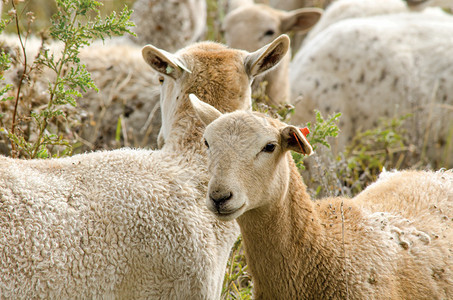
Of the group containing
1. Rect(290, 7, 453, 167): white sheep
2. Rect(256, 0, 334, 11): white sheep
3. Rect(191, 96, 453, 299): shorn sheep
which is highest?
Rect(191, 96, 453, 299): shorn sheep

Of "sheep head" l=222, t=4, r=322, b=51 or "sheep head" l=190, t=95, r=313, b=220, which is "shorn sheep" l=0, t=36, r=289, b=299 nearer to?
"sheep head" l=190, t=95, r=313, b=220

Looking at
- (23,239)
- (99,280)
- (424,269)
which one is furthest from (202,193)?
(424,269)

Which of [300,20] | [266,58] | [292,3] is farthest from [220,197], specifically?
[292,3]

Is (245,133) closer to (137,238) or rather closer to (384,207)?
(137,238)

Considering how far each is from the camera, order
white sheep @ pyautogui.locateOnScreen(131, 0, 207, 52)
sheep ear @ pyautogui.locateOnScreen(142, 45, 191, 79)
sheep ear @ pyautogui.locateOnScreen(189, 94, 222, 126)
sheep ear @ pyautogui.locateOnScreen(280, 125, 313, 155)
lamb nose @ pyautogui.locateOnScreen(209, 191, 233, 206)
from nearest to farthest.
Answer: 1. lamb nose @ pyautogui.locateOnScreen(209, 191, 233, 206)
2. sheep ear @ pyautogui.locateOnScreen(280, 125, 313, 155)
3. sheep ear @ pyautogui.locateOnScreen(189, 94, 222, 126)
4. sheep ear @ pyautogui.locateOnScreen(142, 45, 191, 79)
5. white sheep @ pyautogui.locateOnScreen(131, 0, 207, 52)

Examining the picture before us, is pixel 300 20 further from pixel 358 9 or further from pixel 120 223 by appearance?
pixel 120 223

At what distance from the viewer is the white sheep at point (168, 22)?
28.2ft

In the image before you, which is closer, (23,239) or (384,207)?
(23,239)

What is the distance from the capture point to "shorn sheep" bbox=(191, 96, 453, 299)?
3236 millimetres

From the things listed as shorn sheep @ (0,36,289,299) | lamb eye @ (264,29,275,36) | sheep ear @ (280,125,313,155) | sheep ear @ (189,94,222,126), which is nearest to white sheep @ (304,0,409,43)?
lamb eye @ (264,29,275,36)

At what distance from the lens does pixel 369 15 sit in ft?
29.3

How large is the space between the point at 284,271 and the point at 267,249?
0.15m

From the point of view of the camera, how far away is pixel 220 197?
3082 millimetres

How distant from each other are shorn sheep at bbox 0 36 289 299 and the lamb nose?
0.50 meters
